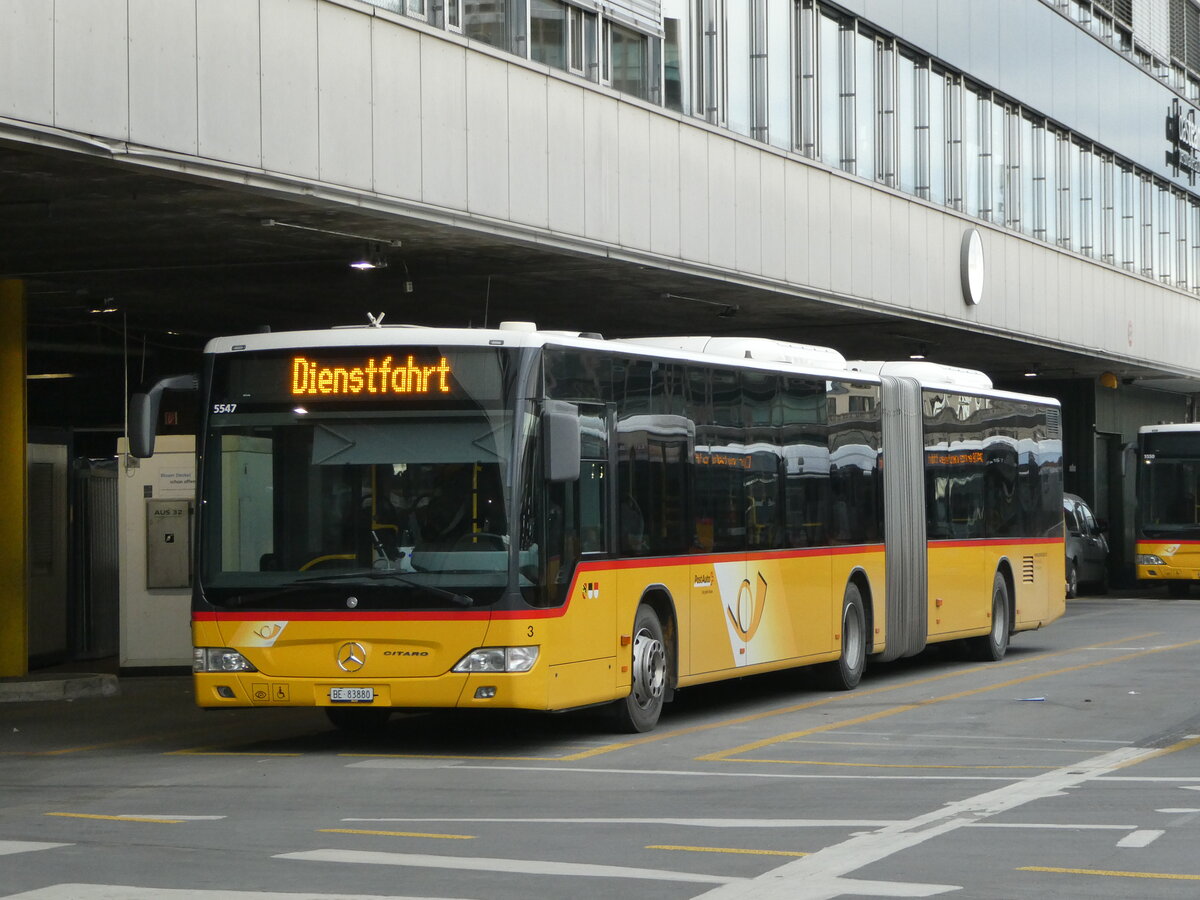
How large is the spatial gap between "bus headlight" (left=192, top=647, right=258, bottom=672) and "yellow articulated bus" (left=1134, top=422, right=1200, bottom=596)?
2698 cm

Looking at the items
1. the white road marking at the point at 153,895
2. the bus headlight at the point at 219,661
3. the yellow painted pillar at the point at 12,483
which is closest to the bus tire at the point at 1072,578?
the yellow painted pillar at the point at 12,483

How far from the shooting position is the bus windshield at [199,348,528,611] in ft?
43.1

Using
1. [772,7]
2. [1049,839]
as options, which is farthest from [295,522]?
[772,7]

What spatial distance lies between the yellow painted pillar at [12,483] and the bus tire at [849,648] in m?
8.47

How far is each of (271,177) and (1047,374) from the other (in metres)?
28.3

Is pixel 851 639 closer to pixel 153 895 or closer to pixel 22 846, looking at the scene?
pixel 22 846

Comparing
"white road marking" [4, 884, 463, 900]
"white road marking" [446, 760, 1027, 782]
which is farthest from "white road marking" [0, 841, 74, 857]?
"white road marking" [446, 760, 1027, 782]

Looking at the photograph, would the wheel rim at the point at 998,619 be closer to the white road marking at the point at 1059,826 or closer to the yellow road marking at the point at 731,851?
the white road marking at the point at 1059,826

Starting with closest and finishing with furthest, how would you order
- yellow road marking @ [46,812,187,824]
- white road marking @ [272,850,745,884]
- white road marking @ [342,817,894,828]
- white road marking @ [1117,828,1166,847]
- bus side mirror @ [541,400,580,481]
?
white road marking @ [272,850,745,884] < white road marking @ [1117,828,1166,847] < white road marking @ [342,817,894,828] < yellow road marking @ [46,812,187,824] < bus side mirror @ [541,400,580,481]

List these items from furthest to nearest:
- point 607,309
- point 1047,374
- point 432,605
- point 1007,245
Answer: point 1047,374, point 1007,245, point 607,309, point 432,605

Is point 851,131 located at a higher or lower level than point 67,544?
higher

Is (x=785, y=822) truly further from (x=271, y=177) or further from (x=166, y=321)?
(x=166, y=321)

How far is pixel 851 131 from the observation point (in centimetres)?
2844

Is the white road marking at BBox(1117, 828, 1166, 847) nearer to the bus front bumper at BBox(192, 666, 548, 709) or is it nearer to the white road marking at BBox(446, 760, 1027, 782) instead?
the white road marking at BBox(446, 760, 1027, 782)
